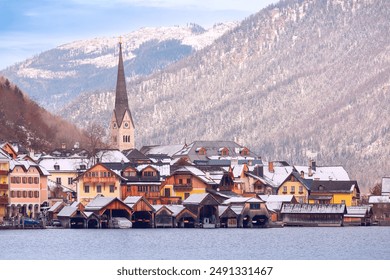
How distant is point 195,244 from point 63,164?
147 feet

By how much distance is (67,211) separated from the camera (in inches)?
3620

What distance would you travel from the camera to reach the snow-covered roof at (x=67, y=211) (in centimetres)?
9138

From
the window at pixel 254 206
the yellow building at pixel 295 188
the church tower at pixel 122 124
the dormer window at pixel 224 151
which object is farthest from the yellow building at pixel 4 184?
the church tower at pixel 122 124

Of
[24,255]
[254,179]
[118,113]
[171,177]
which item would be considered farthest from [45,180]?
[118,113]

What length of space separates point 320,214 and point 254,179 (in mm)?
10650

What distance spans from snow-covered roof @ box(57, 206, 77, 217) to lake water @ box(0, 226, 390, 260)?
468 centimetres

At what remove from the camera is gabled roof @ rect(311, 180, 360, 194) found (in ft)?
370

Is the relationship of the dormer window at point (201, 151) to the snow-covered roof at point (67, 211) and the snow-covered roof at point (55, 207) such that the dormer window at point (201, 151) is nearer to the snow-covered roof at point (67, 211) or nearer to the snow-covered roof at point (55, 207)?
the snow-covered roof at point (55, 207)

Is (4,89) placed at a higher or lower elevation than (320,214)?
higher

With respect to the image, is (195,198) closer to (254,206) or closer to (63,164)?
(254,206)

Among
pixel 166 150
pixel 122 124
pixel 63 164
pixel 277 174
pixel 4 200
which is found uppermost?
pixel 122 124

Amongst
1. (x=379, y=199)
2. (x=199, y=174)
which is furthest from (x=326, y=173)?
(x=199, y=174)
